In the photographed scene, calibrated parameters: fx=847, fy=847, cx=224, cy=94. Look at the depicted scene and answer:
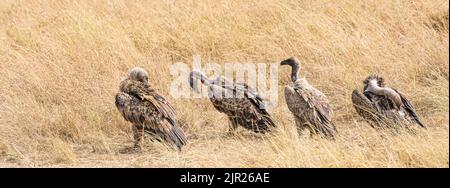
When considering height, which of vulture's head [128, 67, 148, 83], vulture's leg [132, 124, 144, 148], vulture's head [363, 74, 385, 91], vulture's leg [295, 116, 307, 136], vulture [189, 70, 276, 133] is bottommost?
vulture's leg [132, 124, 144, 148]

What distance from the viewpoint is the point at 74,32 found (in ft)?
36.7

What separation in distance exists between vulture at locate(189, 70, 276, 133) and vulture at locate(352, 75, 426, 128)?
2.91 feet

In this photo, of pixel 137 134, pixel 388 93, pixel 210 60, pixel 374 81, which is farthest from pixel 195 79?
pixel 388 93

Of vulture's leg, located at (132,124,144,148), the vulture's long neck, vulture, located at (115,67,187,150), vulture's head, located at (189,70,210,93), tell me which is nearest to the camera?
vulture, located at (115,67,187,150)

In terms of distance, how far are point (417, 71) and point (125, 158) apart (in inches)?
142

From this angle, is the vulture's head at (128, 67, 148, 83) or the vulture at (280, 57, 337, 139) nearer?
the vulture at (280, 57, 337, 139)

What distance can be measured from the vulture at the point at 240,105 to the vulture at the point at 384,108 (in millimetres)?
886

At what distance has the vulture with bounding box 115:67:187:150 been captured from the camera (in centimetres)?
757

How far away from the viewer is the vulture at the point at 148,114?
7.57 meters

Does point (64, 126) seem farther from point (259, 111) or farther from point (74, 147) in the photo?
point (259, 111)

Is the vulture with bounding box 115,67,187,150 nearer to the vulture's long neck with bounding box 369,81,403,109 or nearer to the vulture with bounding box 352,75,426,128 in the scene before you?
the vulture with bounding box 352,75,426,128

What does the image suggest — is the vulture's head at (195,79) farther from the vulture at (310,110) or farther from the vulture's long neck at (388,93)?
the vulture's long neck at (388,93)

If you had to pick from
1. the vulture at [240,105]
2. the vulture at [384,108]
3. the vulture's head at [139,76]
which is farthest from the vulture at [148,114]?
the vulture at [384,108]

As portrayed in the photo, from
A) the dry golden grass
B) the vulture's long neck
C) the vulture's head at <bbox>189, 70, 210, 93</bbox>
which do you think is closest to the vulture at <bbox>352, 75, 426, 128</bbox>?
the vulture's long neck
